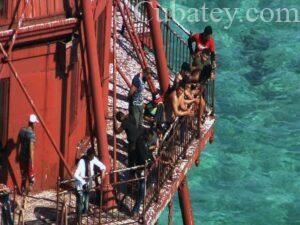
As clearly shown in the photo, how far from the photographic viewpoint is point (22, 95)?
28031 mm

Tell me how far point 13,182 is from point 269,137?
64.9ft

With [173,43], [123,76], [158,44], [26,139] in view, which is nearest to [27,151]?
[26,139]

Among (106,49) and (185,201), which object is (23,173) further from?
(185,201)

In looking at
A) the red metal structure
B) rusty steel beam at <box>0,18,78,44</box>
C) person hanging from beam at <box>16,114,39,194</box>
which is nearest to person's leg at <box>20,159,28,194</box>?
person hanging from beam at <box>16,114,39,194</box>

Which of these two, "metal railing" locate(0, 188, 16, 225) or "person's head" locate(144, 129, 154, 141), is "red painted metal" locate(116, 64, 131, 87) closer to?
"person's head" locate(144, 129, 154, 141)

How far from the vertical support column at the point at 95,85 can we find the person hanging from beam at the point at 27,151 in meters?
1.41

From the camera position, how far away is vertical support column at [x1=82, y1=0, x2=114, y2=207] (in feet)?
90.6

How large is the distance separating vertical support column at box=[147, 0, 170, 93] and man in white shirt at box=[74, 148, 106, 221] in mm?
4744

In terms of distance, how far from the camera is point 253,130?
155 ft

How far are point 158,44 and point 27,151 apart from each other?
5.22 meters

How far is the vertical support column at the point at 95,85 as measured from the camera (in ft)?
90.6

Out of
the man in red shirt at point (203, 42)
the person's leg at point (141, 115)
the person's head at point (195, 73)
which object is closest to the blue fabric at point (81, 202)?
the person's leg at point (141, 115)

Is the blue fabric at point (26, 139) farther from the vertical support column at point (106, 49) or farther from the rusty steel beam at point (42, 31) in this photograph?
the vertical support column at point (106, 49)

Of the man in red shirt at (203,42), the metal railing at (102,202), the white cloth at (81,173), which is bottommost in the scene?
the metal railing at (102,202)
